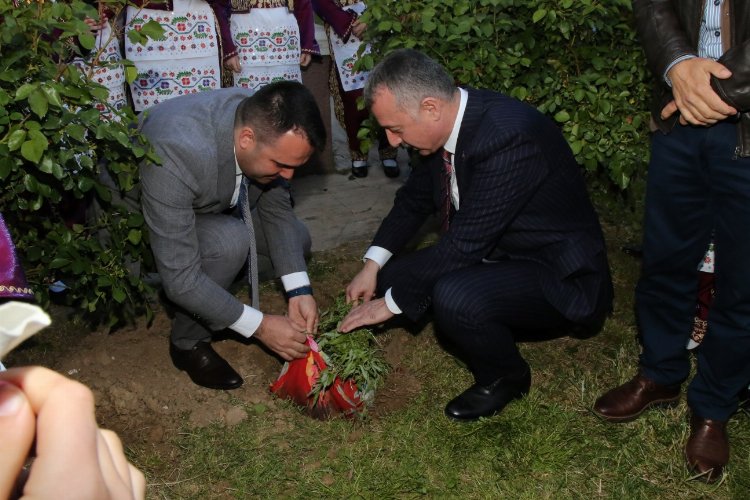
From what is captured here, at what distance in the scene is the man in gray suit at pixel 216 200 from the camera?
314 centimetres

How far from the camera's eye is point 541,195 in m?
3.15

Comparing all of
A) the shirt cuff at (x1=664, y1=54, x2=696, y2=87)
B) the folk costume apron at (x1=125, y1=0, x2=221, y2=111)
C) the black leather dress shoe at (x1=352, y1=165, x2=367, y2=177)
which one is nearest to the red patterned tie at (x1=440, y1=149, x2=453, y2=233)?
Answer: the shirt cuff at (x1=664, y1=54, x2=696, y2=87)

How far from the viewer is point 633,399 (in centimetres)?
322

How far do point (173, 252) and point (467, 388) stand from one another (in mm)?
1451

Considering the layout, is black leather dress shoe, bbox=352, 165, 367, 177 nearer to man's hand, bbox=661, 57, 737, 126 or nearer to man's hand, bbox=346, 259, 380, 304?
man's hand, bbox=346, 259, 380, 304

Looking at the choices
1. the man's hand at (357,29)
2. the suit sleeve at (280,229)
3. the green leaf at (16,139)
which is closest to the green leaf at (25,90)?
the green leaf at (16,139)

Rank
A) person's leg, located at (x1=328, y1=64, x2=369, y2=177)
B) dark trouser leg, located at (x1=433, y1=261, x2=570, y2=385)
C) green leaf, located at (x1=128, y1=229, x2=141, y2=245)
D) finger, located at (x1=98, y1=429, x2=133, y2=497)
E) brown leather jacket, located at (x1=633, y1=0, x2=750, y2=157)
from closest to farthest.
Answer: finger, located at (x1=98, y1=429, x2=133, y2=497) → brown leather jacket, located at (x1=633, y1=0, x2=750, y2=157) → dark trouser leg, located at (x1=433, y1=261, x2=570, y2=385) → green leaf, located at (x1=128, y1=229, x2=141, y2=245) → person's leg, located at (x1=328, y1=64, x2=369, y2=177)

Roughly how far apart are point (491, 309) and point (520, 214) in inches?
16.7

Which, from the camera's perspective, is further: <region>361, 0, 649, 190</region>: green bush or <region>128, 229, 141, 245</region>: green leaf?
<region>361, 0, 649, 190</region>: green bush

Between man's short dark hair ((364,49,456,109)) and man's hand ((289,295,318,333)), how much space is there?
1.06 metres

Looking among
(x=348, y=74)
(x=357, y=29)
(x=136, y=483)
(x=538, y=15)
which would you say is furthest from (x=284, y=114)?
(x=348, y=74)

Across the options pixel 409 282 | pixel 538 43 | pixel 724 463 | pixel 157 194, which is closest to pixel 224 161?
pixel 157 194

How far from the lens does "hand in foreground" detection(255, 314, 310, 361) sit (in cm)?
330

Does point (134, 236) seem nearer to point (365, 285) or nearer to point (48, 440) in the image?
point (365, 285)
